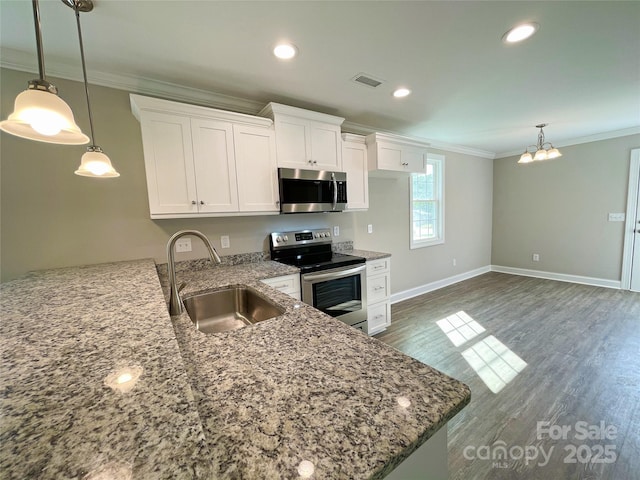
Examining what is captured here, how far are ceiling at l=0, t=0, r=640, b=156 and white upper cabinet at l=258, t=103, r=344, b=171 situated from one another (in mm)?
155

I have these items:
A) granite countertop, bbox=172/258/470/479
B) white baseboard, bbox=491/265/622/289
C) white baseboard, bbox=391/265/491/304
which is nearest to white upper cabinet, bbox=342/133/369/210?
white baseboard, bbox=391/265/491/304

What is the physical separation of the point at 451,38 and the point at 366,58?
559 mm

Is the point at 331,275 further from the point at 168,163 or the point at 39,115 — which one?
the point at 39,115

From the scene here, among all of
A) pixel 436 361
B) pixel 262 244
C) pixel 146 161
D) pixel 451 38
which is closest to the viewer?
Result: pixel 451 38

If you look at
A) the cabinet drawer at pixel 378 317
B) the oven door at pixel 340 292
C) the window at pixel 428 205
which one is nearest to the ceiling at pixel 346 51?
the window at pixel 428 205

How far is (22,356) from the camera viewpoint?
2.19ft

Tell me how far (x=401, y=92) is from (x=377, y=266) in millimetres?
1765

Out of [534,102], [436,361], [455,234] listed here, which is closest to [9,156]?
[436,361]

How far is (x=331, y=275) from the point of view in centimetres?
242

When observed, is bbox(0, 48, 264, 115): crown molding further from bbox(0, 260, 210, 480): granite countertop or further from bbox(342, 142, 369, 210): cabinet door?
bbox(0, 260, 210, 480): granite countertop

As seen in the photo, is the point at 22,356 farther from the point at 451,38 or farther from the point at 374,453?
the point at 451,38

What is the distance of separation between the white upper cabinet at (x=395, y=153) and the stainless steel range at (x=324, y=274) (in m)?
1.09

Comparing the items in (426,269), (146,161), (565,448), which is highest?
(146,161)

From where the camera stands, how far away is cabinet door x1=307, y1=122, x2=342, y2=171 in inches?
104
